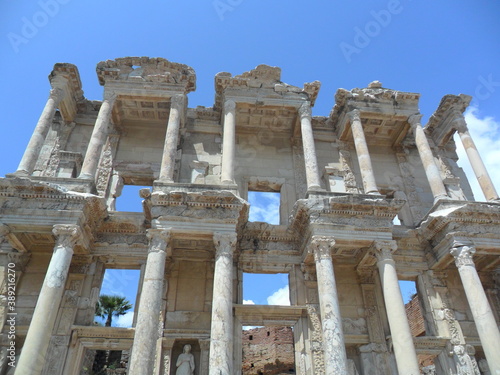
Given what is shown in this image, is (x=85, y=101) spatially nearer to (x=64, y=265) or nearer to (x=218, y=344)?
(x=64, y=265)

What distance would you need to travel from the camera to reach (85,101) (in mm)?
15500

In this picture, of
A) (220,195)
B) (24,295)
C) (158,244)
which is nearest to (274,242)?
(220,195)

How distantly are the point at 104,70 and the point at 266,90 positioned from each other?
600 centimetres

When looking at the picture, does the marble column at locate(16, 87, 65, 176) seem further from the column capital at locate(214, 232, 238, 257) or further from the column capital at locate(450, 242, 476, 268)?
the column capital at locate(450, 242, 476, 268)

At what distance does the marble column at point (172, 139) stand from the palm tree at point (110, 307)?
15.0m

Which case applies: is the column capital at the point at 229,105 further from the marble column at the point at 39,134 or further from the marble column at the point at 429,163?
the marble column at the point at 429,163

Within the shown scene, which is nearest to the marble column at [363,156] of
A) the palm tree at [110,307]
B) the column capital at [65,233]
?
the column capital at [65,233]

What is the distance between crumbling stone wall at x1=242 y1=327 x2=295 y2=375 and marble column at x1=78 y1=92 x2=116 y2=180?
39.1 feet

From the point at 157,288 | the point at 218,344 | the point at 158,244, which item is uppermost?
the point at 158,244

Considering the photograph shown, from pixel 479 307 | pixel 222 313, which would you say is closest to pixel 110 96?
pixel 222 313

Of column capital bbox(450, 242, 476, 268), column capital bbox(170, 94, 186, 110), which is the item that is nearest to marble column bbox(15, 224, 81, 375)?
column capital bbox(170, 94, 186, 110)

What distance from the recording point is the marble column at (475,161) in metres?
13.5

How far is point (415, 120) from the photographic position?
14.9 m

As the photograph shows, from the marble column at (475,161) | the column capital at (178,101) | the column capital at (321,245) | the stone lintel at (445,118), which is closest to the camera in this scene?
the column capital at (321,245)
